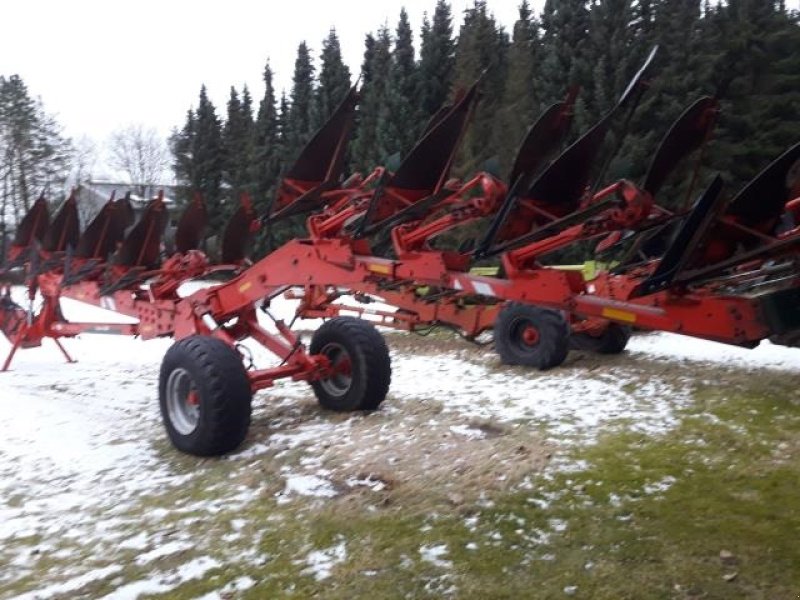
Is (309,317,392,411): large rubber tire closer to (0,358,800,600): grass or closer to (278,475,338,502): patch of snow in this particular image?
(0,358,800,600): grass

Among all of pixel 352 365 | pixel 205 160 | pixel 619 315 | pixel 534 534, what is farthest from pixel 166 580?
pixel 205 160

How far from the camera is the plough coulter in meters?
4.73

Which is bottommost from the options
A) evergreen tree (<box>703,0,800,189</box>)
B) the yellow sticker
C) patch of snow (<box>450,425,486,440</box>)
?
patch of snow (<box>450,425,486,440</box>)

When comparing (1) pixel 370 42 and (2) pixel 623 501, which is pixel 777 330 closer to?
(2) pixel 623 501

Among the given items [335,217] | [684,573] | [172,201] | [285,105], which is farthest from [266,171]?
[684,573]

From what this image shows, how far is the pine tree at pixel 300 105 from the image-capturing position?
4628 centimetres

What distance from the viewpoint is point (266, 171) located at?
4541cm

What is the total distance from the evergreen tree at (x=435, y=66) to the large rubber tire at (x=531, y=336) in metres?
28.7

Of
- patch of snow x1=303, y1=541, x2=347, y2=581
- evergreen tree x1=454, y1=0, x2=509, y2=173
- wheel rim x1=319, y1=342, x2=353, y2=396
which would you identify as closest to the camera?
patch of snow x1=303, y1=541, x2=347, y2=581

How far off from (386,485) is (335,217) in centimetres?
229

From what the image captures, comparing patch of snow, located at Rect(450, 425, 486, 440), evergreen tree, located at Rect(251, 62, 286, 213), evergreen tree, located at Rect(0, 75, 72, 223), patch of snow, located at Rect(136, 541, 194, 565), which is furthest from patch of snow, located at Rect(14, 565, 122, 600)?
evergreen tree, located at Rect(0, 75, 72, 223)

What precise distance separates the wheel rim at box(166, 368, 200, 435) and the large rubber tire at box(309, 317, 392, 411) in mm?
1450

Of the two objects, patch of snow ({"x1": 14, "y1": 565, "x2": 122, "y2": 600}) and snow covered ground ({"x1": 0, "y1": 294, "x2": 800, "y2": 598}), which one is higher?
snow covered ground ({"x1": 0, "y1": 294, "x2": 800, "y2": 598})

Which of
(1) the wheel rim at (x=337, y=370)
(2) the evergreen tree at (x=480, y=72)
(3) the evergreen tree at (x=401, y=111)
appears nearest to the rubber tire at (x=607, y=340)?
(1) the wheel rim at (x=337, y=370)
